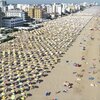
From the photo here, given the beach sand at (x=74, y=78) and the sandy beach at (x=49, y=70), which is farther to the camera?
the sandy beach at (x=49, y=70)

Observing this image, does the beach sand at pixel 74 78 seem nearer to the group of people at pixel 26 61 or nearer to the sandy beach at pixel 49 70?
the sandy beach at pixel 49 70

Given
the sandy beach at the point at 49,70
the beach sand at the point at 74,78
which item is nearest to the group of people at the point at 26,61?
the sandy beach at the point at 49,70

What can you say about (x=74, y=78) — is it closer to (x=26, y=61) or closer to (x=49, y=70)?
(x=49, y=70)

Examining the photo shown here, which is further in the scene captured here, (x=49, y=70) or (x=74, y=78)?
(x=49, y=70)

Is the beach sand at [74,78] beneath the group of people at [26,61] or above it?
beneath

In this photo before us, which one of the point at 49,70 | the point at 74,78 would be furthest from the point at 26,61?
the point at 74,78

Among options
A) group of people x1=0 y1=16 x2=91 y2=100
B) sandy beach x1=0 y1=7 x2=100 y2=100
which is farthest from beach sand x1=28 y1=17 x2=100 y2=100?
group of people x1=0 y1=16 x2=91 y2=100

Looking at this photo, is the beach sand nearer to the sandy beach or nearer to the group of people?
the sandy beach

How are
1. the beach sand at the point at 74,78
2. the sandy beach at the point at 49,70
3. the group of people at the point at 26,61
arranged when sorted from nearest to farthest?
the beach sand at the point at 74,78 → the sandy beach at the point at 49,70 → the group of people at the point at 26,61

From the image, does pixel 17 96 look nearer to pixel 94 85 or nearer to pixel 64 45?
pixel 94 85
